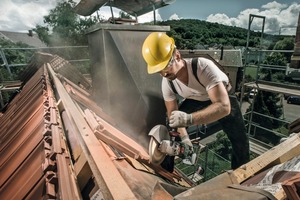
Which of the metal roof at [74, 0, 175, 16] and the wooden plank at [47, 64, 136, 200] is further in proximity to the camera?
the metal roof at [74, 0, 175, 16]

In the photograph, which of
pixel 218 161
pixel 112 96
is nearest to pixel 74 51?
pixel 218 161

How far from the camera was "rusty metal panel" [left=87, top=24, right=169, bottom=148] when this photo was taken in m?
3.40

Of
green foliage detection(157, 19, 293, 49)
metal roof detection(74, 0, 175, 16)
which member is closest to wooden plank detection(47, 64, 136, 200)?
metal roof detection(74, 0, 175, 16)

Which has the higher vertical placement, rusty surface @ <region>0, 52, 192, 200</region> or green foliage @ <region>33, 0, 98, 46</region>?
green foliage @ <region>33, 0, 98, 46</region>

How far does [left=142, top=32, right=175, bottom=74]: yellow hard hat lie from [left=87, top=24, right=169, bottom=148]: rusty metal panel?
3.27ft

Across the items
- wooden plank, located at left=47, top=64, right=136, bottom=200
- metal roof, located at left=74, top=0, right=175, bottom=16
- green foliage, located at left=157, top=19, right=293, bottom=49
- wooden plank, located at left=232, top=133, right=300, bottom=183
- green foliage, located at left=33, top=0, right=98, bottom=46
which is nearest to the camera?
wooden plank, located at left=47, top=64, right=136, bottom=200

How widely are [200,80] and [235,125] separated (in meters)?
1.28

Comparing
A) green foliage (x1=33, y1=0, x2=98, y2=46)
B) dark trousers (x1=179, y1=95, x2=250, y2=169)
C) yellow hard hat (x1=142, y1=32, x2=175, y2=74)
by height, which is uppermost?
green foliage (x1=33, y1=0, x2=98, y2=46)

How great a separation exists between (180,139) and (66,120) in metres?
1.69

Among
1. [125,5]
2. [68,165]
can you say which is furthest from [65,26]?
[68,165]

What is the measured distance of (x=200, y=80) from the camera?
262cm

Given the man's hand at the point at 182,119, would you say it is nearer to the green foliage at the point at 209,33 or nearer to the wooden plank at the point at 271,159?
the wooden plank at the point at 271,159

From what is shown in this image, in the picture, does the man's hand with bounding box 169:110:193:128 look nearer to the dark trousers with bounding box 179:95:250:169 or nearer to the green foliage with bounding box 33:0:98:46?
the dark trousers with bounding box 179:95:250:169

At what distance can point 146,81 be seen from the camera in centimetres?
383
